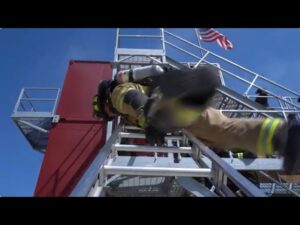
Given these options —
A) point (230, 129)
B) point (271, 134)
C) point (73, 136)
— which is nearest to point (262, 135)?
point (271, 134)

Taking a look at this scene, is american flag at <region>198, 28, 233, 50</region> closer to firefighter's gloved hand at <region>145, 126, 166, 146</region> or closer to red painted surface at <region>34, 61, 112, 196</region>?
red painted surface at <region>34, 61, 112, 196</region>

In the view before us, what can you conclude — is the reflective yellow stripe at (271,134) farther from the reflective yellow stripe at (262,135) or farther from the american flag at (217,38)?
the american flag at (217,38)

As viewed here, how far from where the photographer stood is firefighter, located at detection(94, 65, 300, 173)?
79.7 inches

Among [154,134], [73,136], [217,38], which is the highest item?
[217,38]

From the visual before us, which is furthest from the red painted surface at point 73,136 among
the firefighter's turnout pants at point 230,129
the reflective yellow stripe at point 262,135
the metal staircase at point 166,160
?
the reflective yellow stripe at point 262,135

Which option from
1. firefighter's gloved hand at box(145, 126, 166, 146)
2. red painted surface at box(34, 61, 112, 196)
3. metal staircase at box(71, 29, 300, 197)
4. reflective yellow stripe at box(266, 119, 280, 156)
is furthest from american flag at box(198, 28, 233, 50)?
reflective yellow stripe at box(266, 119, 280, 156)

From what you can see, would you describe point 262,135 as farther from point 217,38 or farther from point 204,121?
point 217,38

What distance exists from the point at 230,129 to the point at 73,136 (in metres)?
3.73

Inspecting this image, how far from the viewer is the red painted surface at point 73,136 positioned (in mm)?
5336

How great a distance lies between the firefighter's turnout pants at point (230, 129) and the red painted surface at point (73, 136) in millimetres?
2353

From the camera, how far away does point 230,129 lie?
9.16 ft

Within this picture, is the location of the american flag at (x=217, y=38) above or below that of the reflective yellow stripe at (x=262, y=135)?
above

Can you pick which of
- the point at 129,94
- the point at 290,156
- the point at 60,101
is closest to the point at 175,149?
the point at 129,94
